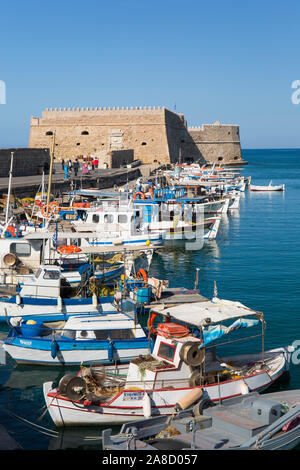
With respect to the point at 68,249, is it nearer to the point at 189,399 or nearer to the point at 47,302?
the point at 47,302

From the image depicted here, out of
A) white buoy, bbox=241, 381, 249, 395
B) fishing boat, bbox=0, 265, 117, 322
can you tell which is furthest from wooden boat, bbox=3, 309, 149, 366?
white buoy, bbox=241, 381, 249, 395

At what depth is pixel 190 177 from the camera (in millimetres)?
47812

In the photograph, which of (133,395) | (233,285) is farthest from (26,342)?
(233,285)

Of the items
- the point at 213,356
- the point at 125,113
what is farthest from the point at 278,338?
the point at 125,113

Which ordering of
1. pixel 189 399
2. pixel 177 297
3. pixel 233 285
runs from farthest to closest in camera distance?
1. pixel 233 285
2. pixel 177 297
3. pixel 189 399

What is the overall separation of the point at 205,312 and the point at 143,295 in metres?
3.54

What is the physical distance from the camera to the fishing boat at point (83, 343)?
11898mm

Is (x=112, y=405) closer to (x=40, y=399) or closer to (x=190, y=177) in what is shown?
(x=40, y=399)

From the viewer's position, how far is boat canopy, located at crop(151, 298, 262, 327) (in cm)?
1062

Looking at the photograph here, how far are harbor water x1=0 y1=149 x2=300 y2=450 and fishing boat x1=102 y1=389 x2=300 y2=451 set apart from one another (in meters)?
1.19

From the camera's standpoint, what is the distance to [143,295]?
14.3 metres

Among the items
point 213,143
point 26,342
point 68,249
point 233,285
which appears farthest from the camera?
point 213,143

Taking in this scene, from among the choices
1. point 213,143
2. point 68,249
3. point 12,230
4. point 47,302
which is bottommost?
point 47,302

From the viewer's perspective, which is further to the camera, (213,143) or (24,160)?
(213,143)
